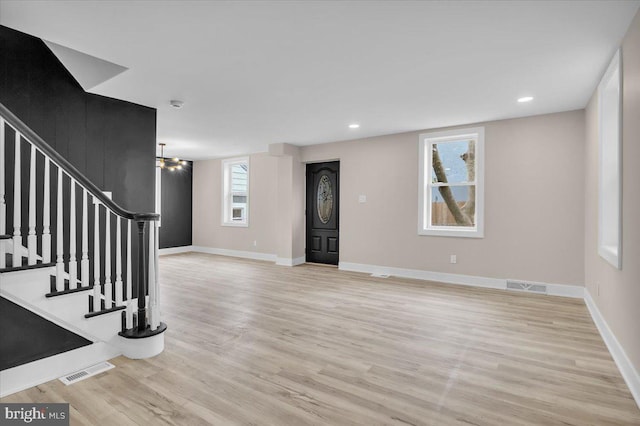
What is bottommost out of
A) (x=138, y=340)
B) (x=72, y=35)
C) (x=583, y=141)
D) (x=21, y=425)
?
(x=21, y=425)

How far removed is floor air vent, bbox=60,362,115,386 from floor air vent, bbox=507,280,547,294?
4914 mm

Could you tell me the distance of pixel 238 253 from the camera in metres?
8.35

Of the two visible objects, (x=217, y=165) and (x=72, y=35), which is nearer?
(x=72, y=35)

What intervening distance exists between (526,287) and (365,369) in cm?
343

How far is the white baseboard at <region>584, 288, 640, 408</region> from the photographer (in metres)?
2.23

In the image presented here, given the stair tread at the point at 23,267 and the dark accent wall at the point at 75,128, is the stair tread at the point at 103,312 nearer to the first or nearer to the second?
the stair tread at the point at 23,267

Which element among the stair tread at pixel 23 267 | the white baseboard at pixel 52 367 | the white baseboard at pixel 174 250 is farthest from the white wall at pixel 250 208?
the stair tread at pixel 23 267

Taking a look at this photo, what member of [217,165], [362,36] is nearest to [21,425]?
[362,36]

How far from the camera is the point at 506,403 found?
2.15 metres

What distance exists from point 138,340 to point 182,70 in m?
2.41

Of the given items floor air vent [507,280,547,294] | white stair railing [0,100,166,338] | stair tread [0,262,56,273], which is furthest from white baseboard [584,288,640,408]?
stair tread [0,262,56,273]

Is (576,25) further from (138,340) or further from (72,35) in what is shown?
(138,340)

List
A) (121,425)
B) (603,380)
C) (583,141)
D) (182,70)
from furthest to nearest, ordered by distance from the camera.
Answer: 1. (583,141)
2. (182,70)
3. (603,380)
4. (121,425)

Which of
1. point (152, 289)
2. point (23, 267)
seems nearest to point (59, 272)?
point (23, 267)
